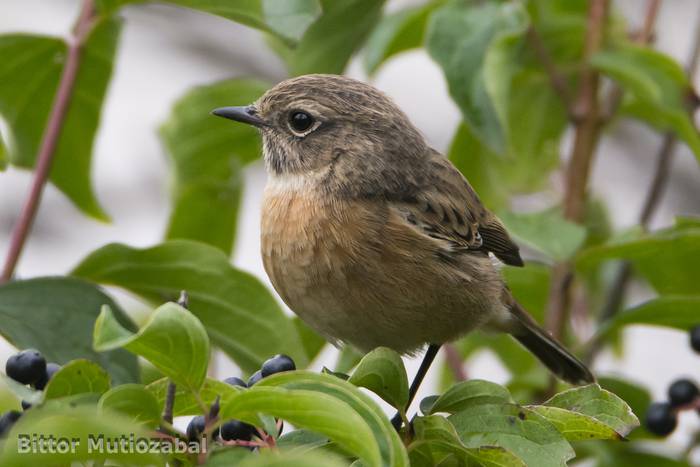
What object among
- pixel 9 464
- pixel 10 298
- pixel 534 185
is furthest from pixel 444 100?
pixel 9 464

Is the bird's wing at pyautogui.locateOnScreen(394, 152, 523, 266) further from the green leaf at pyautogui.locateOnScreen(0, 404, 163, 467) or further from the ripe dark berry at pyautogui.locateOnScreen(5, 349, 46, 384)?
the green leaf at pyautogui.locateOnScreen(0, 404, 163, 467)

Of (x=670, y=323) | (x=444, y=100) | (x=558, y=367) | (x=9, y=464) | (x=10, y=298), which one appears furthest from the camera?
(x=444, y=100)

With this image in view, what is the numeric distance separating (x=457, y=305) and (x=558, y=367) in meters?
0.76

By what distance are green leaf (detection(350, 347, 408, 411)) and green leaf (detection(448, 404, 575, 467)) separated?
0.56ft

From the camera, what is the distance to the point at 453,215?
4715 mm

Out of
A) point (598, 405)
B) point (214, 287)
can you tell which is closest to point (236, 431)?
point (598, 405)

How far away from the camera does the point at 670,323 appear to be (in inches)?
170

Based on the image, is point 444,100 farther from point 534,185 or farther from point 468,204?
point 468,204

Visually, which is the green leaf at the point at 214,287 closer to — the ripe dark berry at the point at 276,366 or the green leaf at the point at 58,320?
the green leaf at the point at 58,320

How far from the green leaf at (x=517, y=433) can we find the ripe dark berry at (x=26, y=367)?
1.14 meters

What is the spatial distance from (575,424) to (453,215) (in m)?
1.78

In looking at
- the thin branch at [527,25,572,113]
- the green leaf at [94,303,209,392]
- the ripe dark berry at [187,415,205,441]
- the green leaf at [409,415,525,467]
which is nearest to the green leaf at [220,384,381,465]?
the green leaf at [94,303,209,392]

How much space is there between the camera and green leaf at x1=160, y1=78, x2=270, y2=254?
487 cm

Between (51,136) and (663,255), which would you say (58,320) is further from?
(663,255)
